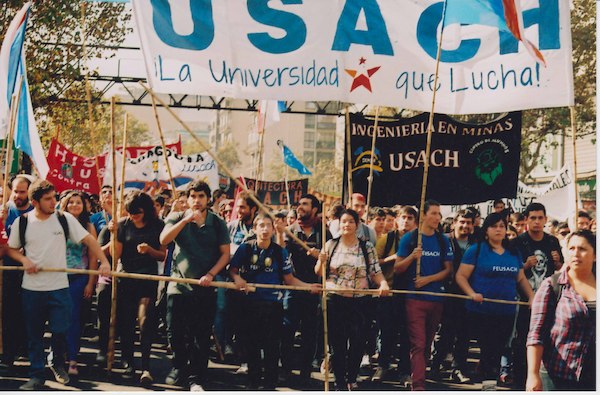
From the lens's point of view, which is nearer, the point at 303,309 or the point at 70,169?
the point at 303,309

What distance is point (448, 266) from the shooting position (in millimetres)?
9375

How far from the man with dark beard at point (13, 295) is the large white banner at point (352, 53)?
1.80 m

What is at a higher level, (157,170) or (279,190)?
(157,170)

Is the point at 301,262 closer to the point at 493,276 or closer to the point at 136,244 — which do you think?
the point at 136,244

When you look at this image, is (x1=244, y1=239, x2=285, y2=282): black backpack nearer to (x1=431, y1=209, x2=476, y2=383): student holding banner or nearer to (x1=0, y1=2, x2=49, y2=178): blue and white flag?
(x1=431, y1=209, x2=476, y2=383): student holding banner

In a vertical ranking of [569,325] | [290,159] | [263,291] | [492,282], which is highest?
[290,159]

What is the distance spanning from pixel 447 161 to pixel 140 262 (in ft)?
10.5

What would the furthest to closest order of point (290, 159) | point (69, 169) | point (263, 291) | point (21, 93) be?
point (290, 159)
point (69, 169)
point (21, 93)
point (263, 291)

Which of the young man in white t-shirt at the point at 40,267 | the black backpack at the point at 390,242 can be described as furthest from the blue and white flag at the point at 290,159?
the young man in white t-shirt at the point at 40,267

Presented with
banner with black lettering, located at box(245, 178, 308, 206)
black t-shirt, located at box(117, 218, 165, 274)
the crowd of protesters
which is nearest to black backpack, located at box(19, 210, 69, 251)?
the crowd of protesters

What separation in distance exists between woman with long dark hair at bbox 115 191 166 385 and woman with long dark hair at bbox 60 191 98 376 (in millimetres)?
325

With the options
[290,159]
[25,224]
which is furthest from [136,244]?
[290,159]

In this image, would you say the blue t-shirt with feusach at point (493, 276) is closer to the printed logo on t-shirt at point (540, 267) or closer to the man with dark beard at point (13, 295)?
the printed logo on t-shirt at point (540, 267)

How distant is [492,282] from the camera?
9109mm
